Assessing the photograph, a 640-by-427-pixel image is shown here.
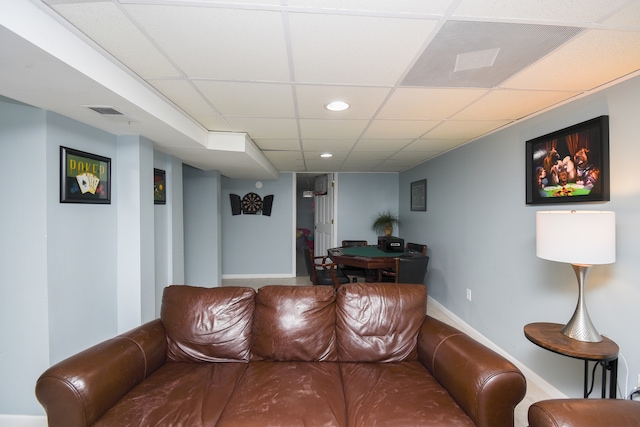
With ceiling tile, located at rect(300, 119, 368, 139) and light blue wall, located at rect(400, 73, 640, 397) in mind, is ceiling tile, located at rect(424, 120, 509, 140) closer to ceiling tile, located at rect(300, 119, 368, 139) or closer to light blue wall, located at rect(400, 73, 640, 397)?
light blue wall, located at rect(400, 73, 640, 397)

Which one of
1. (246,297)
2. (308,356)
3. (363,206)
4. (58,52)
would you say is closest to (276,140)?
(246,297)

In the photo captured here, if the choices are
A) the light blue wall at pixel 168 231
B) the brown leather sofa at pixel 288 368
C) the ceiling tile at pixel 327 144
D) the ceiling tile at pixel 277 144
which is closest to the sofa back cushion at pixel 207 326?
the brown leather sofa at pixel 288 368

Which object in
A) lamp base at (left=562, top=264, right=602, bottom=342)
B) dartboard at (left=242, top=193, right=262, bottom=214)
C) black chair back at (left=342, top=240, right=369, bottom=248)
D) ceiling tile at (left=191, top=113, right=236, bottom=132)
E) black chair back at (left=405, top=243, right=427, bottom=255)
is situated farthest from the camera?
dartboard at (left=242, top=193, right=262, bottom=214)

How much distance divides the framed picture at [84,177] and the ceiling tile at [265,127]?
1046 mm

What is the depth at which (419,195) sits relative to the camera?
461cm

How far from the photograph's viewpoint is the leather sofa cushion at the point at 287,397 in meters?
1.24

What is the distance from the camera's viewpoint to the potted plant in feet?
17.5

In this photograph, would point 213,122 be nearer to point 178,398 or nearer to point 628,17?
point 178,398

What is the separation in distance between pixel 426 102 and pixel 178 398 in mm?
2374

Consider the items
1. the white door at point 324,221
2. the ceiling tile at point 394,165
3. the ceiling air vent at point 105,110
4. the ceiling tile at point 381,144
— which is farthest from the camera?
the white door at point 324,221

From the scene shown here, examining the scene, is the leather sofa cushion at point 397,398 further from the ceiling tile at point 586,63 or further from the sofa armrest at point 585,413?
the ceiling tile at point 586,63

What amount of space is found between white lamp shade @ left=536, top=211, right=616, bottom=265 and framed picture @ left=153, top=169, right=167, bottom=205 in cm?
328

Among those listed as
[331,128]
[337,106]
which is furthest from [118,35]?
[331,128]

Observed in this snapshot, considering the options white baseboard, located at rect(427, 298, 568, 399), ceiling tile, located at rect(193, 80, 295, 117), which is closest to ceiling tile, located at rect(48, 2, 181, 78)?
ceiling tile, located at rect(193, 80, 295, 117)
